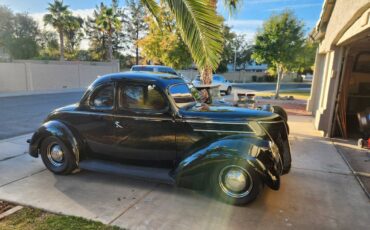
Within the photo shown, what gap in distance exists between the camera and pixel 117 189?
4000mm

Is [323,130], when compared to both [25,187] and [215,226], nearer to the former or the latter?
[215,226]

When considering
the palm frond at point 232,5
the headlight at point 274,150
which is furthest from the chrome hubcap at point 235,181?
the palm frond at point 232,5

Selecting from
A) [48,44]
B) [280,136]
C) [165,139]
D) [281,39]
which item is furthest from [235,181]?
[48,44]

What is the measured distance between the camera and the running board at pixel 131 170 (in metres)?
3.78

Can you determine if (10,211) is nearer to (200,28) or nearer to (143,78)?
(143,78)

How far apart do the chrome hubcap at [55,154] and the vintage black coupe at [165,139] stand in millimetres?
17

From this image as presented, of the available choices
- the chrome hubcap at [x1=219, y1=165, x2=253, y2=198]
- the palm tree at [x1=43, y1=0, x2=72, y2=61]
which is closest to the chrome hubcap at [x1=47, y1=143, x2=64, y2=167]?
the chrome hubcap at [x1=219, y1=165, x2=253, y2=198]

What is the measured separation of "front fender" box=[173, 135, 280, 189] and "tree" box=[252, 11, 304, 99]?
13071 millimetres

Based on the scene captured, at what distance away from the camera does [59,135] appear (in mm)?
4367

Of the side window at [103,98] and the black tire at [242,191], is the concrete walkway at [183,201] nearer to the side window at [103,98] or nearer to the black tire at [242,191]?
the black tire at [242,191]

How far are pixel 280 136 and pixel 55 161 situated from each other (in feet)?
13.1

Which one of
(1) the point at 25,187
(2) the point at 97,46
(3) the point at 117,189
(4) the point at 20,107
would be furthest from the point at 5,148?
(2) the point at 97,46

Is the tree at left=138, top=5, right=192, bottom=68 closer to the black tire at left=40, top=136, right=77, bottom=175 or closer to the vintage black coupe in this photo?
the vintage black coupe

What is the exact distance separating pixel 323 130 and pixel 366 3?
4.18 m
